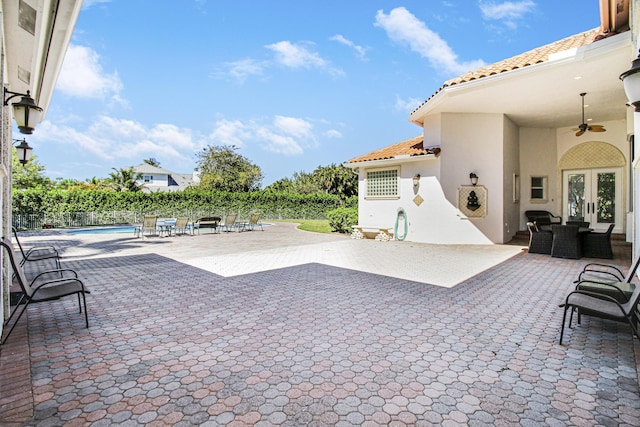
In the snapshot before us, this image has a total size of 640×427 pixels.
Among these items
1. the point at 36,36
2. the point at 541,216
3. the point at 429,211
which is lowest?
the point at 541,216

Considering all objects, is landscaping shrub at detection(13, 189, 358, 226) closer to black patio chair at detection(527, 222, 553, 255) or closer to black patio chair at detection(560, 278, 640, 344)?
black patio chair at detection(527, 222, 553, 255)

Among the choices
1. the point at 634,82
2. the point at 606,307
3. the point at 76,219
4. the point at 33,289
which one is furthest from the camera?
the point at 76,219

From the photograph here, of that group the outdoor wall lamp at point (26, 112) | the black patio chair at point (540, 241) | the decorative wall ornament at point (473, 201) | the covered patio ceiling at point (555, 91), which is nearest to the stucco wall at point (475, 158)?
the decorative wall ornament at point (473, 201)

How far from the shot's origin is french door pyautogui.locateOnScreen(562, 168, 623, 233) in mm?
13312

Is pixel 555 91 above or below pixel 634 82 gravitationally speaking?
above

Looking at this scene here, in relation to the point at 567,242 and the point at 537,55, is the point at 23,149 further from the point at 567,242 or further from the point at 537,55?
the point at 567,242

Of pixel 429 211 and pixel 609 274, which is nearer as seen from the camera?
pixel 609 274

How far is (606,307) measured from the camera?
3568 mm

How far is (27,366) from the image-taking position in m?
3.11

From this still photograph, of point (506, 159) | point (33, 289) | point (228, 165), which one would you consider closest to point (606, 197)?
point (506, 159)

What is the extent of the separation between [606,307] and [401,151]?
11.6 metres

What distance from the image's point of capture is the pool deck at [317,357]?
247cm

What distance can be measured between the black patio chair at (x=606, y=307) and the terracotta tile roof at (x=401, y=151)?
9402 mm

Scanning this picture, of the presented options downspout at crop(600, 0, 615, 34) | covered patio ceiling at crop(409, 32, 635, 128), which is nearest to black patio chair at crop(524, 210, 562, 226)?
covered patio ceiling at crop(409, 32, 635, 128)
